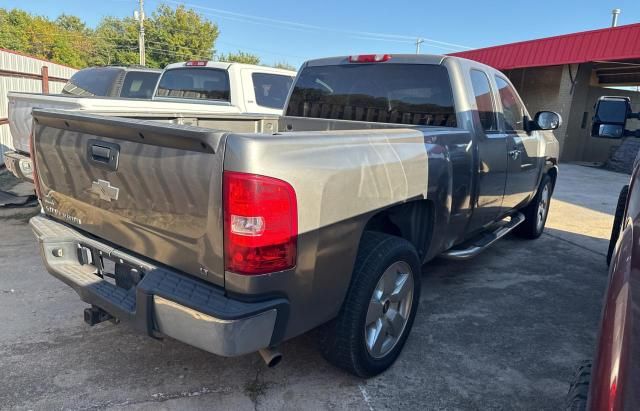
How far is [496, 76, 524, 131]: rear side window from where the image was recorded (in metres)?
4.54

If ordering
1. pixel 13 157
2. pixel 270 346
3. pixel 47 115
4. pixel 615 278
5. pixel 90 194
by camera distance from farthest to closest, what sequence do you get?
pixel 13 157, pixel 47 115, pixel 90 194, pixel 270 346, pixel 615 278

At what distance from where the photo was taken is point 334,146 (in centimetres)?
236

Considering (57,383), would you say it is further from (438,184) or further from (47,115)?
(438,184)

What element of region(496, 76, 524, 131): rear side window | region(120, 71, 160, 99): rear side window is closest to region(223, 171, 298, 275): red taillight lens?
region(496, 76, 524, 131): rear side window

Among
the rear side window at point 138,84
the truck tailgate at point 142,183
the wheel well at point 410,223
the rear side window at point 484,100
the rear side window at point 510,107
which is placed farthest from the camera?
the rear side window at point 138,84

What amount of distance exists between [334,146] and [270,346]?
101 cm

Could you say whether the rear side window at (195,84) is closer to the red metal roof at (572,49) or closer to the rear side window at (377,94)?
the rear side window at (377,94)

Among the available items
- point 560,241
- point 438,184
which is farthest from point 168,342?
point 560,241

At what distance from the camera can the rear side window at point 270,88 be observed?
7309mm

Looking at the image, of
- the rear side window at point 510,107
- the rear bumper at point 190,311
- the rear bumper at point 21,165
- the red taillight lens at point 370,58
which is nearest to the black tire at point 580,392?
the rear bumper at point 190,311

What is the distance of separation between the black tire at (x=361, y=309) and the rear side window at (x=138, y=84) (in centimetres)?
788

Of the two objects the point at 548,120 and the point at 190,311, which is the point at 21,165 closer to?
the point at 190,311

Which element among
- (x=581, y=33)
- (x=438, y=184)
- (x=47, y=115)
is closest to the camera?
(x=47, y=115)

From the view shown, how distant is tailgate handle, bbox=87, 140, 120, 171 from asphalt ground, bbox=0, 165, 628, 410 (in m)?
1.28
